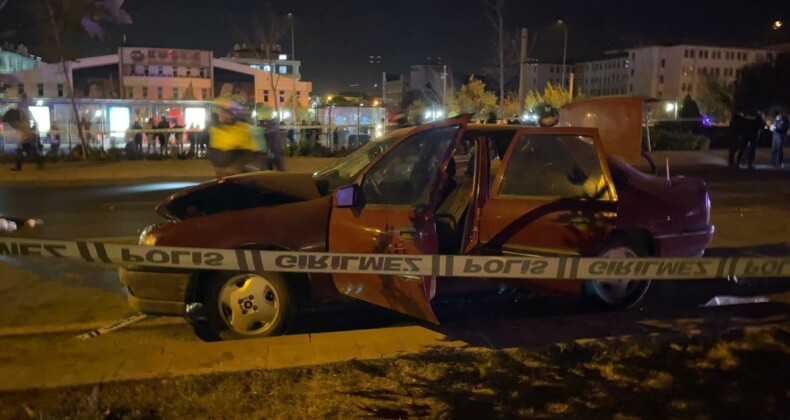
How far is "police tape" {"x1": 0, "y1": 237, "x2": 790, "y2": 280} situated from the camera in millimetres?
4730

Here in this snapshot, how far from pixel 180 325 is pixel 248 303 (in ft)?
3.37

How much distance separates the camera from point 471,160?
20.1 feet

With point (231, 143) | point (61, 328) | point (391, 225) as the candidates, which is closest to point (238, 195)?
point (391, 225)

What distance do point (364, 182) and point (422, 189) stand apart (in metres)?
0.44

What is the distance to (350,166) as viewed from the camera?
249 inches

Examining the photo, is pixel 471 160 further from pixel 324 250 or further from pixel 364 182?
pixel 324 250

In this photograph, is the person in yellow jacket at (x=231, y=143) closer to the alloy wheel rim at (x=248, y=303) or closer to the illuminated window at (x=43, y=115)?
the alloy wheel rim at (x=248, y=303)

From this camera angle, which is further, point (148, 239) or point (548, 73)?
point (548, 73)

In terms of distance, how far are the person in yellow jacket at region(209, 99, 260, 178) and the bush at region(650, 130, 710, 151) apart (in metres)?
21.3

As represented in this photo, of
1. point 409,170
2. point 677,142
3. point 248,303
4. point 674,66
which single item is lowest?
point 248,303

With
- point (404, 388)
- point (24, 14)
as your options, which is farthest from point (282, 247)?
point (24, 14)

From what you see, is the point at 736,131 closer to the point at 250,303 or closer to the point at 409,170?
the point at 409,170

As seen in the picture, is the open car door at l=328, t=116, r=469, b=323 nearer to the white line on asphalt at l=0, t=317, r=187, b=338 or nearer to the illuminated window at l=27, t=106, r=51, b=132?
the white line on asphalt at l=0, t=317, r=187, b=338

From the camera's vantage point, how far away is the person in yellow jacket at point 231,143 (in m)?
8.77
